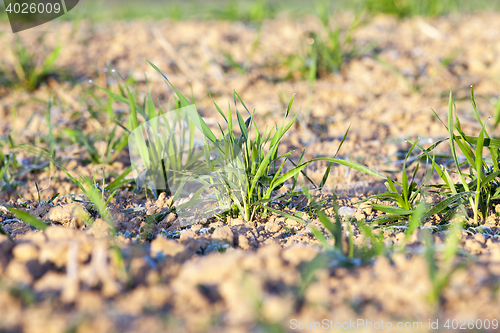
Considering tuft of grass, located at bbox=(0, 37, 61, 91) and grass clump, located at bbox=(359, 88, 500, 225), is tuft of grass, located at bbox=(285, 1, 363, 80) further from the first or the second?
tuft of grass, located at bbox=(0, 37, 61, 91)

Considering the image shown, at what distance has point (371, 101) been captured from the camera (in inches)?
104

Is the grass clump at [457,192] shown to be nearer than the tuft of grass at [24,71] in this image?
Yes

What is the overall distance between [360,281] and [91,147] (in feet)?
5.01

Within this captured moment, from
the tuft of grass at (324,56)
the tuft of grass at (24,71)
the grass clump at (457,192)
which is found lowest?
the grass clump at (457,192)

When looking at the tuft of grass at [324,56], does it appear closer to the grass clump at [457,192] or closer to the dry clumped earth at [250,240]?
the dry clumped earth at [250,240]

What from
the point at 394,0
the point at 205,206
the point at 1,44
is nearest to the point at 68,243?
the point at 205,206

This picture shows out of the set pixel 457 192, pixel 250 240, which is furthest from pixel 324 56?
pixel 250 240

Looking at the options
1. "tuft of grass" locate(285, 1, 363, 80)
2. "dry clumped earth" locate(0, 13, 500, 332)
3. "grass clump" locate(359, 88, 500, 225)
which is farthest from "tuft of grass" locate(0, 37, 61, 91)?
"grass clump" locate(359, 88, 500, 225)

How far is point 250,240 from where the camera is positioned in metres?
1.25

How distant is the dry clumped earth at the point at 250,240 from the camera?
0.79 meters

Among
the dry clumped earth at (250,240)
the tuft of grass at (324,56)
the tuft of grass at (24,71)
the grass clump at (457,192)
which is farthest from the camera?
the tuft of grass at (324,56)

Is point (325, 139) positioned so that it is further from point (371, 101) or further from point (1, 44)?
point (1, 44)

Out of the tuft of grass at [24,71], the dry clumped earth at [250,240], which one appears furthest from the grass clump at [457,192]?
the tuft of grass at [24,71]

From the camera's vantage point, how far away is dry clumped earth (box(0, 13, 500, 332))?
794mm
